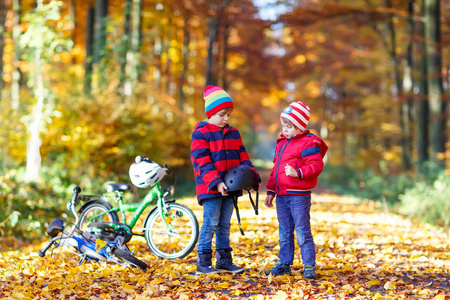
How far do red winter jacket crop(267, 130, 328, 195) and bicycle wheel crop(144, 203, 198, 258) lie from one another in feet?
3.60

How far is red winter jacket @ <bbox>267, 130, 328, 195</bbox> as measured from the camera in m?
4.21

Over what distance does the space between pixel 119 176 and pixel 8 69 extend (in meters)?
15.9

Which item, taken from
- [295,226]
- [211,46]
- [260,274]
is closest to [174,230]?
[260,274]

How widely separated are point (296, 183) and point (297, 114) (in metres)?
0.67

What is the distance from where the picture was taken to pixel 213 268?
4496 millimetres

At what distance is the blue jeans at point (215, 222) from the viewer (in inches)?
175

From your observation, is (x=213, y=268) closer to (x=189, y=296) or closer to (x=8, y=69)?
(x=189, y=296)

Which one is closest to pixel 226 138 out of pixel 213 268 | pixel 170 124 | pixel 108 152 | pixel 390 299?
pixel 213 268

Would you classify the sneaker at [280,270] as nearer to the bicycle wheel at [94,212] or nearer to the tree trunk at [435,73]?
the bicycle wheel at [94,212]

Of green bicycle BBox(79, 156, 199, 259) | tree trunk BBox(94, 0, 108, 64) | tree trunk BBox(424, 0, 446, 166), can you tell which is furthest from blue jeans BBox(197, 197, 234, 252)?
tree trunk BBox(94, 0, 108, 64)

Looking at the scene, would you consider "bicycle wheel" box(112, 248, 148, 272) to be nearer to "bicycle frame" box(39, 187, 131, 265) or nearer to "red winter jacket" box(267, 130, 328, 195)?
"bicycle frame" box(39, 187, 131, 265)

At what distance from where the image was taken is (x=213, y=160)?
4418 mm

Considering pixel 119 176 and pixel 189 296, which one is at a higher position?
pixel 119 176

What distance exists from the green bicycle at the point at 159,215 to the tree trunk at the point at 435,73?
8.77 metres
